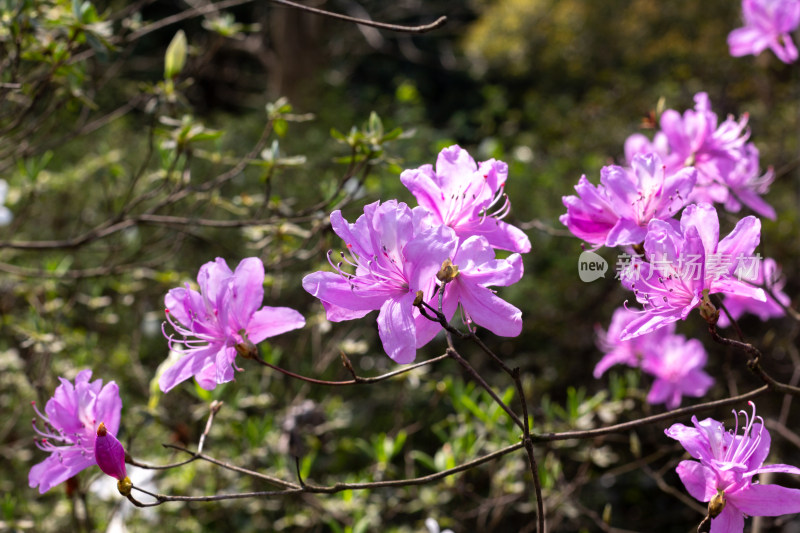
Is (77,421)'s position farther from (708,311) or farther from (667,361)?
(667,361)

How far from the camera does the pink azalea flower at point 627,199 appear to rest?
1010 mm

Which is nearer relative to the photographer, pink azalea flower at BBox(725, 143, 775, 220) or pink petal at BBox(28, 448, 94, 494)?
pink petal at BBox(28, 448, 94, 494)

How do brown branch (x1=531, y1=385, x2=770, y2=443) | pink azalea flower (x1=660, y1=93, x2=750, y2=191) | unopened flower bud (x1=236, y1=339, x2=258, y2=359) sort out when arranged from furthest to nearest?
pink azalea flower (x1=660, y1=93, x2=750, y2=191) < unopened flower bud (x1=236, y1=339, x2=258, y2=359) < brown branch (x1=531, y1=385, x2=770, y2=443)

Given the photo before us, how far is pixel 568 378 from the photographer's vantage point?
11.4 ft

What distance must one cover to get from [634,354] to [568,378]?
169 centimetres

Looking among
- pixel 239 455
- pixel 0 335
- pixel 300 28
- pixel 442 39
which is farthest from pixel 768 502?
pixel 442 39

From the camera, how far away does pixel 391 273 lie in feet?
2.90

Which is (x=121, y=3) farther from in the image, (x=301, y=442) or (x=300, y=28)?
(x=301, y=442)

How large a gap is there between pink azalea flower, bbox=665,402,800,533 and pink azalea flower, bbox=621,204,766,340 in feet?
0.46

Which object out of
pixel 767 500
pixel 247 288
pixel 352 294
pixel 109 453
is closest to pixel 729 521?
pixel 767 500

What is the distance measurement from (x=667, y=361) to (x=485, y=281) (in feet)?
3.58

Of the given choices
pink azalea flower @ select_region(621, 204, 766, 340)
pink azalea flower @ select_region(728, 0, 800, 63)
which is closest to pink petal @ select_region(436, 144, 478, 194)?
pink azalea flower @ select_region(621, 204, 766, 340)

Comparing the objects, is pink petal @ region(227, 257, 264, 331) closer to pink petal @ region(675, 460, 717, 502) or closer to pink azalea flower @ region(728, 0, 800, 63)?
pink petal @ region(675, 460, 717, 502)

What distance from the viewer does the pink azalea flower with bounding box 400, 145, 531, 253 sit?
96cm
